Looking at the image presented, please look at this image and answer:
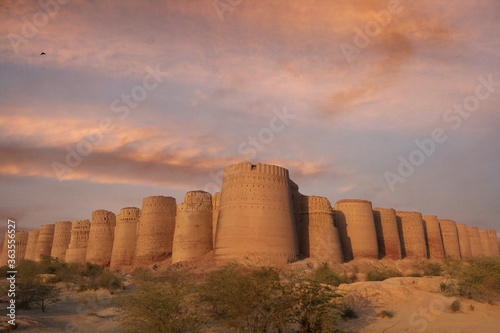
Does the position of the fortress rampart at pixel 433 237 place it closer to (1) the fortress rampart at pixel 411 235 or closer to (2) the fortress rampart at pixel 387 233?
(1) the fortress rampart at pixel 411 235

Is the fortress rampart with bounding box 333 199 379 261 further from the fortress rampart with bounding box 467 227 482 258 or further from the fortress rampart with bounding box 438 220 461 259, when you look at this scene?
the fortress rampart with bounding box 467 227 482 258

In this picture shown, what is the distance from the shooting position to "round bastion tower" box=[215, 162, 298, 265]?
834 inches

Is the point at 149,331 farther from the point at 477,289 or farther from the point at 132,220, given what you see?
the point at 132,220

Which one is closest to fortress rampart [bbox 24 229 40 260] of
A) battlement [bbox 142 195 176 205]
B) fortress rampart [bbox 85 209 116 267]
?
fortress rampart [bbox 85 209 116 267]

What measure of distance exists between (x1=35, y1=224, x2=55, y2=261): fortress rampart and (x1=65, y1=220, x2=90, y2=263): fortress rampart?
750cm

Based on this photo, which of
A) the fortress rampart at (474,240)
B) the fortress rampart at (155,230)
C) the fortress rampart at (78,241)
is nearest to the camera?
Result: the fortress rampart at (155,230)

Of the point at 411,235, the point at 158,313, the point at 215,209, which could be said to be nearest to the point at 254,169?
the point at 215,209

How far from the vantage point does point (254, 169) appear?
74.9 ft

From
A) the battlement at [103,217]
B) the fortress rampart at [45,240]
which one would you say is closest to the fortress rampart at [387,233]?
the battlement at [103,217]

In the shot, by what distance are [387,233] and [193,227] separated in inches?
664

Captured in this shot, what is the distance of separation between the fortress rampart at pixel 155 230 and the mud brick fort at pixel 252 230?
0.24 ft

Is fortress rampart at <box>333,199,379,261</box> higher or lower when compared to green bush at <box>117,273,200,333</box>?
higher

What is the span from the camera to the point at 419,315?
1109 centimetres

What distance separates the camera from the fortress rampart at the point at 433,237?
121 feet
